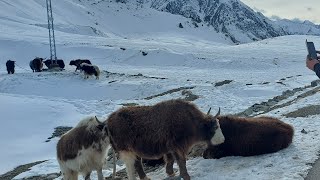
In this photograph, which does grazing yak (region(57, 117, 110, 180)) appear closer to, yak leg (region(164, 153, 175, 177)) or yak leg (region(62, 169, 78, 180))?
yak leg (region(62, 169, 78, 180))

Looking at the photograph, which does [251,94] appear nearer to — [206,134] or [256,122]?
[256,122]

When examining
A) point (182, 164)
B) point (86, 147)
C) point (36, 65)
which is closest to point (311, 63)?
point (182, 164)

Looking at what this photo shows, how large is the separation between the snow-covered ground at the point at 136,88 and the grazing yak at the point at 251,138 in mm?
181

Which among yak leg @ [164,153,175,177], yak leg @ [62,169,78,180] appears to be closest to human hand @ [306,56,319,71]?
yak leg @ [164,153,175,177]

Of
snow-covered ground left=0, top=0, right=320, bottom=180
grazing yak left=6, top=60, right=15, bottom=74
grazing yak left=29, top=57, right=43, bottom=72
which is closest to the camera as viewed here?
snow-covered ground left=0, top=0, right=320, bottom=180

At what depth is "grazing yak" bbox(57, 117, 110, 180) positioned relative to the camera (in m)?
8.29

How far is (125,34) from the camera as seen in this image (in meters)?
109

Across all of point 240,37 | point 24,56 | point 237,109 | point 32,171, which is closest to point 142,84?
point 237,109

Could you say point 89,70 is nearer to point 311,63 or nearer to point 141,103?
point 141,103

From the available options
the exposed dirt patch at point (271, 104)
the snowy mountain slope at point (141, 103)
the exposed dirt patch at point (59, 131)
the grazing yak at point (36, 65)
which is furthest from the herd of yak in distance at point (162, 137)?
the grazing yak at point (36, 65)

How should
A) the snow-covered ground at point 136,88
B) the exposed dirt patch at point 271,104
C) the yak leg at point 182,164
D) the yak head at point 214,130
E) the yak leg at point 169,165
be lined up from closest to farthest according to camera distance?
1. the yak leg at point 182,164
2. the yak head at point 214,130
3. the yak leg at point 169,165
4. the snow-covered ground at point 136,88
5. the exposed dirt patch at point 271,104

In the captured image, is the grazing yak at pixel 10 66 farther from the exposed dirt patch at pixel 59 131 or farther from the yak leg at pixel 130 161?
the yak leg at pixel 130 161

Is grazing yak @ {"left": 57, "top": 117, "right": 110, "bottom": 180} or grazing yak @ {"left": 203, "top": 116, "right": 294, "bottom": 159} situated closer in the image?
grazing yak @ {"left": 57, "top": 117, "right": 110, "bottom": 180}

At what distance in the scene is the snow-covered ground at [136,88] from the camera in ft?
28.0
